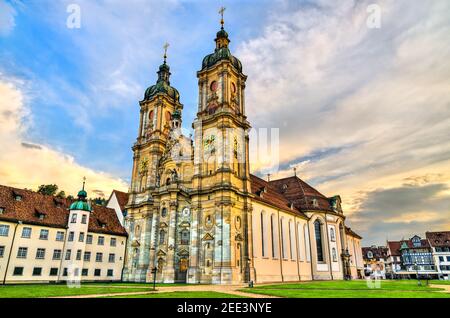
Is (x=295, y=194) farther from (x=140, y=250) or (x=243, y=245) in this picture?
(x=140, y=250)

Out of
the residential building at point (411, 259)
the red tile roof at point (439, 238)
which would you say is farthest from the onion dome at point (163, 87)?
the red tile roof at point (439, 238)

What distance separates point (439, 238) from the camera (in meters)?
82.2

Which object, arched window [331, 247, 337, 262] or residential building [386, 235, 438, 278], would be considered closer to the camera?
arched window [331, 247, 337, 262]

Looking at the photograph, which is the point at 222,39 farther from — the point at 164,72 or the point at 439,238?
the point at 439,238

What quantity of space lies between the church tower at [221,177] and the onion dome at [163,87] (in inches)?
406

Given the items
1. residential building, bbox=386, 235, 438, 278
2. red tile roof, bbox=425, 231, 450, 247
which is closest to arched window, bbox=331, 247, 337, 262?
residential building, bbox=386, 235, 438, 278

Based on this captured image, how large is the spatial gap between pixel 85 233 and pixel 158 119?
2186cm

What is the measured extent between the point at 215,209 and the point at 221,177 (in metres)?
4.17

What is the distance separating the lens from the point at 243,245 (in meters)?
38.9

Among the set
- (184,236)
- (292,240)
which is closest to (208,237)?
(184,236)

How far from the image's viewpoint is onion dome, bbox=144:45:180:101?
56.4 meters

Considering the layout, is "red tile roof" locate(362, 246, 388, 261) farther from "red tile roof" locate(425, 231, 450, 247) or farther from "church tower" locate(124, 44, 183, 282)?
"church tower" locate(124, 44, 183, 282)

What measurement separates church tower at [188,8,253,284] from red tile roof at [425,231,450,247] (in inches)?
2683
